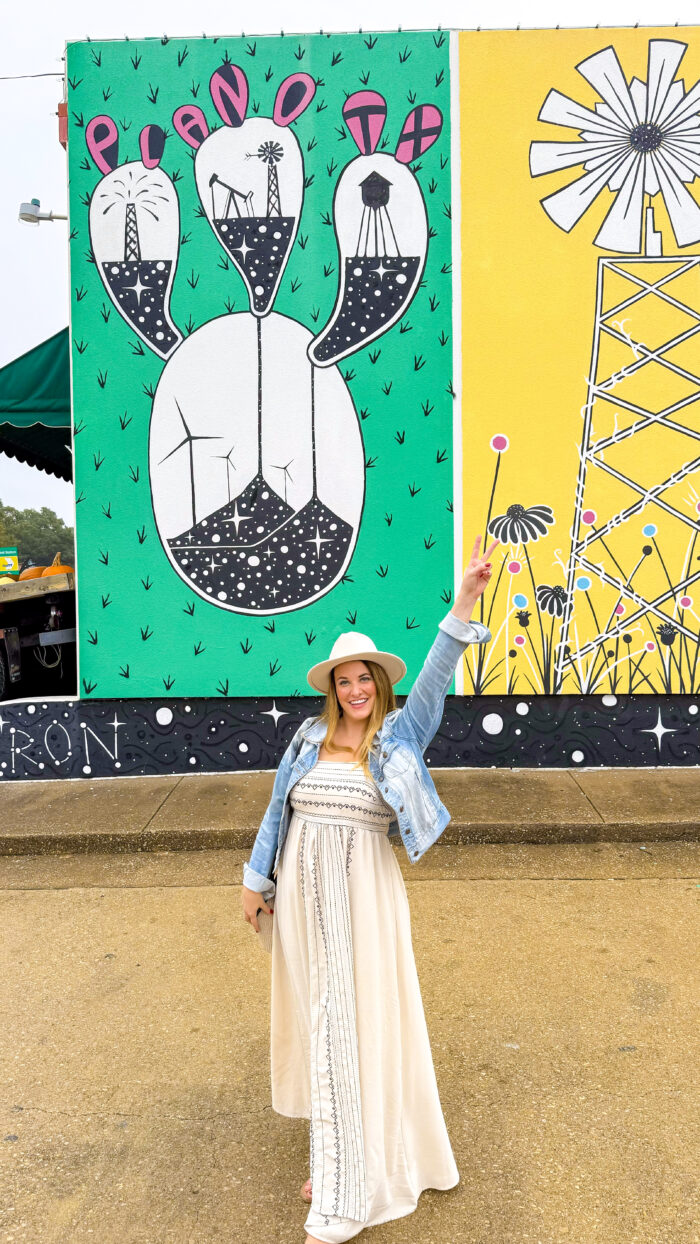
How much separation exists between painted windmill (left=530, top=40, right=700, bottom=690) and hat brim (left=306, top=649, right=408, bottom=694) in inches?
170

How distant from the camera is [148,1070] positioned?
10.9 feet

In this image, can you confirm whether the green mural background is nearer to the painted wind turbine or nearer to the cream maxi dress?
the painted wind turbine

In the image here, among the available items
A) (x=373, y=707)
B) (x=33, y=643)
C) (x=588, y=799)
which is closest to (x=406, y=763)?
(x=373, y=707)

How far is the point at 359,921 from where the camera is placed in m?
2.49

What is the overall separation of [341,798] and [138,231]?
225 inches

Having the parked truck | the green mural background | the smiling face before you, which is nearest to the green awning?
the green mural background

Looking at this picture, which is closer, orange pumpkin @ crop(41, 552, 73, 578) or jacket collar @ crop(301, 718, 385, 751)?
jacket collar @ crop(301, 718, 385, 751)

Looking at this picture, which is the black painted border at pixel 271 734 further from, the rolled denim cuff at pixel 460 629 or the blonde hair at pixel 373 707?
the rolled denim cuff at pixel 460 629

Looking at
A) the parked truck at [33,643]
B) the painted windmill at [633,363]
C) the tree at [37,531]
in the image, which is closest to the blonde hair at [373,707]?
the painted windmill at [633,363]

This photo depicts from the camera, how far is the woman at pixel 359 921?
2.43m

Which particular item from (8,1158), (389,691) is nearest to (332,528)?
(389,691)

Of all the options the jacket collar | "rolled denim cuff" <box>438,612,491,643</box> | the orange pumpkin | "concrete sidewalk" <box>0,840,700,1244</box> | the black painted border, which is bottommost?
"concrete sidewalk" <box>0,840,700,1244</box>

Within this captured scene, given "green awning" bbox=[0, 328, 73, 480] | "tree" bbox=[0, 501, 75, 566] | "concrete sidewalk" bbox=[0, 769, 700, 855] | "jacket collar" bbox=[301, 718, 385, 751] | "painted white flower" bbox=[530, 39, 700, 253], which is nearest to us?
"jacket collar" bbox=[301, 718, 385, 751]

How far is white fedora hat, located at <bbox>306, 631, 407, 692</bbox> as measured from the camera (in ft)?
8.38
